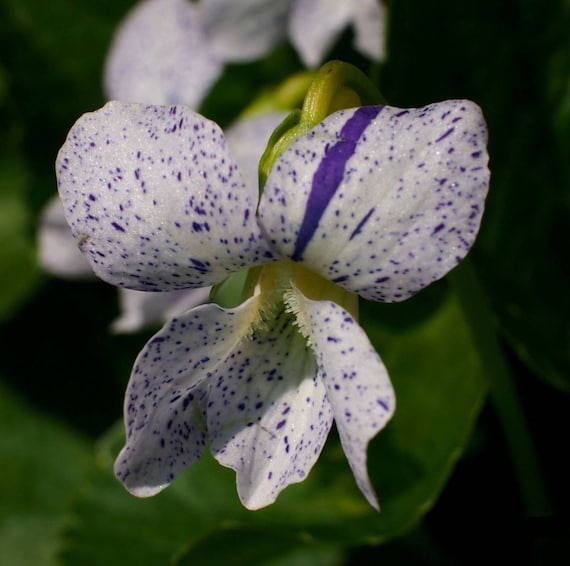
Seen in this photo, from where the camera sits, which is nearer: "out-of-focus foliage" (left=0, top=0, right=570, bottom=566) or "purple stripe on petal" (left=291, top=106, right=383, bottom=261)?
"purple stripe on petal" (left=291, top=106, right=383, bottom=261)

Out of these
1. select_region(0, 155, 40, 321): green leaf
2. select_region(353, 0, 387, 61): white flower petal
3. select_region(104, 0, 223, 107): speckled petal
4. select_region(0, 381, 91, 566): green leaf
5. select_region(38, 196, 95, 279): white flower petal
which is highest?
select_region(353, 0, 387, 61): white flower petal

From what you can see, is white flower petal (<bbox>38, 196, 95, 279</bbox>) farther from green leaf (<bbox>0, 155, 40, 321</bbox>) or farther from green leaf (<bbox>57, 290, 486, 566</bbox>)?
green leaf (<bbox>0, 155, 40, 321</bbox>)

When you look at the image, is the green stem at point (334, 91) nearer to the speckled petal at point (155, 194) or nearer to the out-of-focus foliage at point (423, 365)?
the speckled petal at point (155, 194)

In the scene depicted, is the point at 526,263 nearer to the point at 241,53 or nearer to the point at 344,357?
the point at 241,53

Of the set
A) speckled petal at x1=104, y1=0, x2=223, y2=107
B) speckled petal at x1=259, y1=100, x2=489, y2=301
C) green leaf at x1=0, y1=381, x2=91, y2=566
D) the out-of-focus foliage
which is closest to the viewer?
speckled petal at x1=259, y1=100, x2=489, y2=301

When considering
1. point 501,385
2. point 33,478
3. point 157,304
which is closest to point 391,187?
point 501,385

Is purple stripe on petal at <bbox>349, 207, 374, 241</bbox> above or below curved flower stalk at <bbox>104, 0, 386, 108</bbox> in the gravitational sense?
above

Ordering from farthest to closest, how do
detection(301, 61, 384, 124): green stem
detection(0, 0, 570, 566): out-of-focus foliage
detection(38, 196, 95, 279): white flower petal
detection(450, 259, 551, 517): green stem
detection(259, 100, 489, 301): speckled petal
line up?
detection(38, 196, 95, 279): white flower petal < detection(0, 0, 570, 566): out-of-focus foliage < detection(450, 259, 551, 517): green stem < detection(301, 61, 384, 124): green stem < detection(259, 100, 489, 301): speckled petal

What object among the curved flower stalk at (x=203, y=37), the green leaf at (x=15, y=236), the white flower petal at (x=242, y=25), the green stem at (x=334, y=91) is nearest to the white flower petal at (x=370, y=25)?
the curved flower stalk at (x=203, y=37)

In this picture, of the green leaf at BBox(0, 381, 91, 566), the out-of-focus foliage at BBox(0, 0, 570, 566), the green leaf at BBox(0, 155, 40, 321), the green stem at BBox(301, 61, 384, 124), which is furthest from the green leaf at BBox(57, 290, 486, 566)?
the green leaf at BBox(0, 155, 40, 321)
